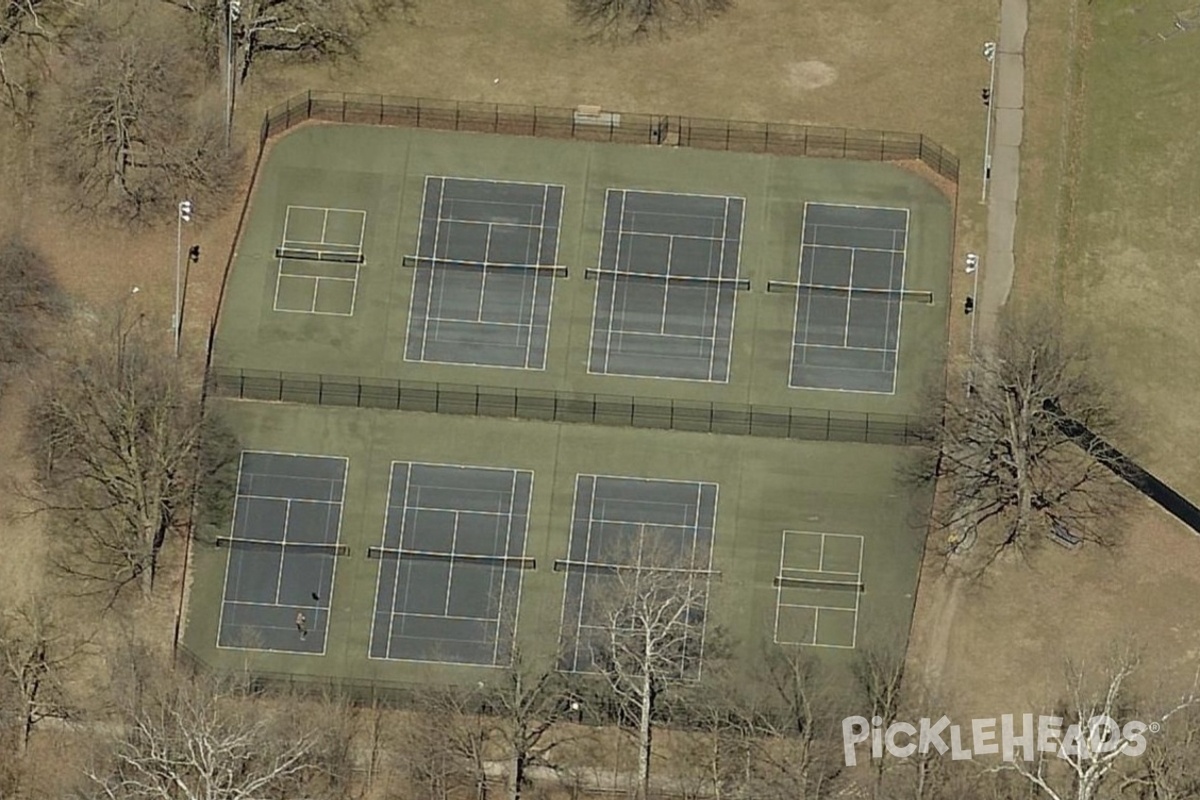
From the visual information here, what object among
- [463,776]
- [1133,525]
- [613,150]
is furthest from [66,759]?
[1133,525]

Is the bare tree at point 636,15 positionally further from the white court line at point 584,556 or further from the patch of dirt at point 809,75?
the white court line at point 584,556

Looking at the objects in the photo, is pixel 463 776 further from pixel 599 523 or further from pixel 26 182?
pixel 26 182

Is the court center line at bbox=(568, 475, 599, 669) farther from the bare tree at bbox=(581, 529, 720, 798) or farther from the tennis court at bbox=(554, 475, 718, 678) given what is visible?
the bare tree at bbox=(581, 529, 720, 798)

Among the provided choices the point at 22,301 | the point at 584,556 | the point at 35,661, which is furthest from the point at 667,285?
the point at 35,661

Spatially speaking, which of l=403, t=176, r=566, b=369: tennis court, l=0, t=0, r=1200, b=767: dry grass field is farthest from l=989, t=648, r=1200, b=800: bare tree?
l=403, t=176, r=566, b=369: tennis court

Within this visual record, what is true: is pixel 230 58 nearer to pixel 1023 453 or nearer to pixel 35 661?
pixel 35 661

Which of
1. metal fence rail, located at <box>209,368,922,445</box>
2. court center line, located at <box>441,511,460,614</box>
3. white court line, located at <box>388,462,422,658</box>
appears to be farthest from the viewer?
metal fence rail, located at <box>209,368,922,445</box>

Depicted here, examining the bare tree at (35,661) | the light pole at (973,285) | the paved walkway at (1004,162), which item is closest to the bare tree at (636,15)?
the paved walkway at (1004,162)
